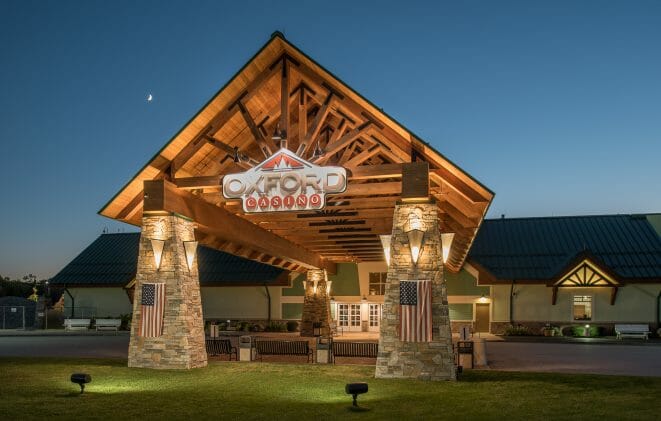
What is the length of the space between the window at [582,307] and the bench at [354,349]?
1705cm

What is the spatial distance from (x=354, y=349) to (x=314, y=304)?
45.0 feet

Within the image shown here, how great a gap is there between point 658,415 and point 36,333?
29.5 metres

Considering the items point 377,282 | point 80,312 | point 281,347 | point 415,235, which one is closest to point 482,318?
point 377,282

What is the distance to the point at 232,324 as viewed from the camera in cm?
3350

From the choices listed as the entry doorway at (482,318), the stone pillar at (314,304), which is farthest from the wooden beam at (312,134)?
the entry doorway at (482,318)

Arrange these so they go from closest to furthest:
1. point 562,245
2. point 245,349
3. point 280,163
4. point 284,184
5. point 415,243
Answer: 1. point 415,243
2. point 284,184
3. point 280,163
4. point 245,349
5. point 562,245

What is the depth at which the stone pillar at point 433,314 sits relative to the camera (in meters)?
13.7

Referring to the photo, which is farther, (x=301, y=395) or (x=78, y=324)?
(x=78, y=324)

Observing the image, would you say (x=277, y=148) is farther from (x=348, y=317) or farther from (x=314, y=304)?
(x=348, y=317)

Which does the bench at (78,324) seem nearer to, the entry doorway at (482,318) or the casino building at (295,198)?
the casino building at (295,198)

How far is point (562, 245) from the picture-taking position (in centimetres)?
3284

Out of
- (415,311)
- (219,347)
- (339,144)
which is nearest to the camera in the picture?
(415,311)

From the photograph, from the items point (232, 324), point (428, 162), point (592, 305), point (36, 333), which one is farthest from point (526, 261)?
point (36, 333)

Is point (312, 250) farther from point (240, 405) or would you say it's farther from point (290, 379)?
point (240, 405)
